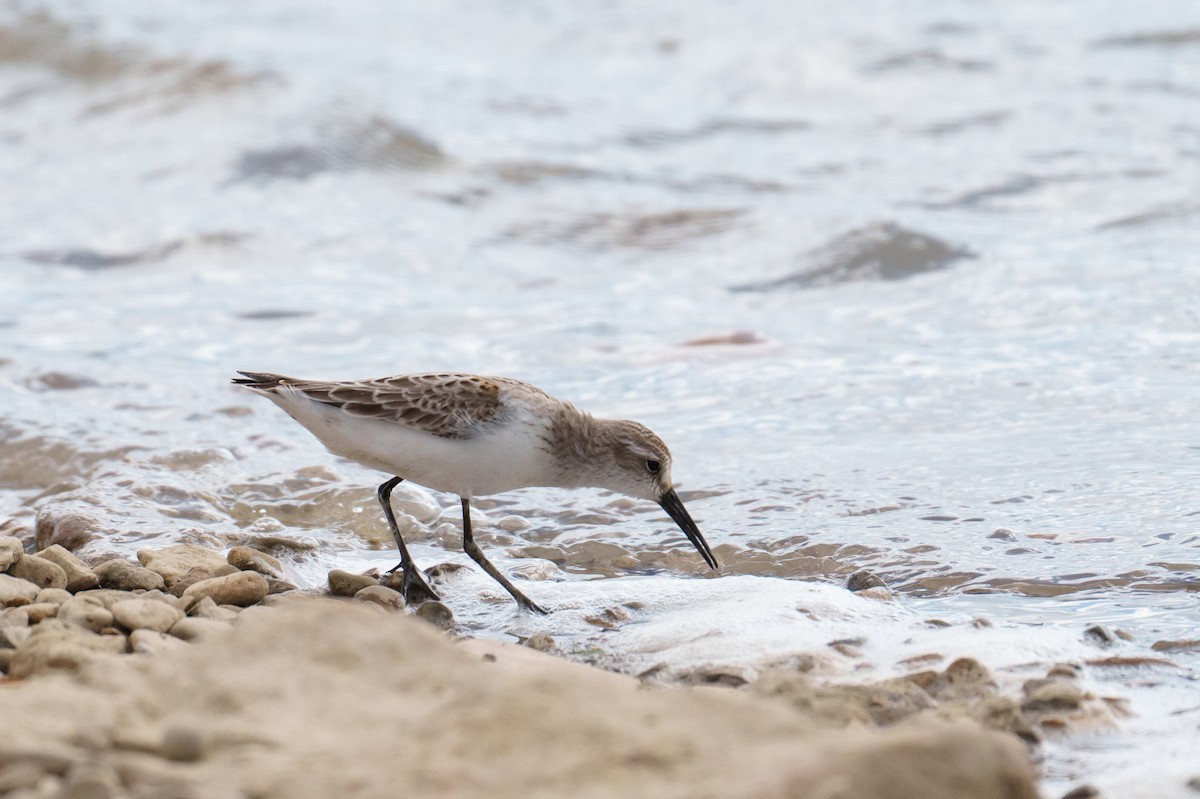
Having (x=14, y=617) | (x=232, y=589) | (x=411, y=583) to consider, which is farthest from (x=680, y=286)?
(x=14, y=617)

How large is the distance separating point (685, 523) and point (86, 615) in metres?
2.29

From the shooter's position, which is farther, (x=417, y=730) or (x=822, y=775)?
(x=417, y=730)

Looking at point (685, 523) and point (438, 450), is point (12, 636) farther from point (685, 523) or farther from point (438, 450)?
point (685, 523)

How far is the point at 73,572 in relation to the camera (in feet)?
15.7

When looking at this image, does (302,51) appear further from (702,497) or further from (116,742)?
(116,742)

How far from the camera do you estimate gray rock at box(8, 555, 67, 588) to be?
4.70m

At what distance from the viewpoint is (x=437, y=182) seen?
43.7 ft

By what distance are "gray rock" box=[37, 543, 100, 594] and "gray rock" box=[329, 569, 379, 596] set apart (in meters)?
0.79

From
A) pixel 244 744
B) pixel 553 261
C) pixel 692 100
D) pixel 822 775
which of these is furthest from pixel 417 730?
pixel 692 100

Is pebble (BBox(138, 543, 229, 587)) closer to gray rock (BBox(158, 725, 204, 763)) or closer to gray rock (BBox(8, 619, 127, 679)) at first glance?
gray rock (BBox(8, 619, 127, 679))

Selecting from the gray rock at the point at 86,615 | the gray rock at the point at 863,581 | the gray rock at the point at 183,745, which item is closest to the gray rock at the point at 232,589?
the gray rock at the point at 86,615

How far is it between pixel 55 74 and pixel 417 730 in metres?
16.2

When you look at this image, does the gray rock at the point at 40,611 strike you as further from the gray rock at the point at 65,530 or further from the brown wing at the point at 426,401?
the gray rock at the point at 65,530

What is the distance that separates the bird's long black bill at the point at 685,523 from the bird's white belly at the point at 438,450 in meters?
0.57
